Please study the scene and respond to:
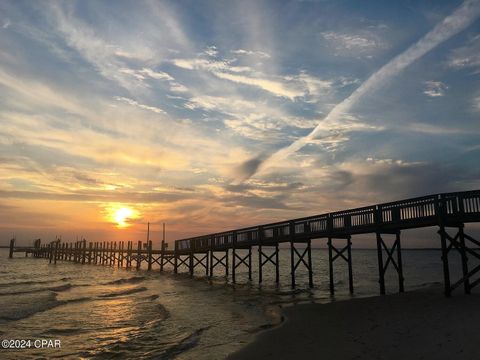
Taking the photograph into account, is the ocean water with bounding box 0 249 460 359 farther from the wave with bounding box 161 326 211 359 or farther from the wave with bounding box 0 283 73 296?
the wave with bounding box 0 283 73 296

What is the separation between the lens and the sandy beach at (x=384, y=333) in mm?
8562

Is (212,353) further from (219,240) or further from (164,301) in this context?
(219,240)

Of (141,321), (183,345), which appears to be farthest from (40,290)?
(183,345)

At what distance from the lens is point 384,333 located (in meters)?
10.5

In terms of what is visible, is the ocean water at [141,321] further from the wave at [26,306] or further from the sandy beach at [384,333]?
the sandy beach at [384,333]

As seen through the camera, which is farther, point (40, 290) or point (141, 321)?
point (40, 290)

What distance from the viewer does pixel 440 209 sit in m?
15.2

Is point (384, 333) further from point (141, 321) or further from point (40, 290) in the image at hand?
point (40, 290)

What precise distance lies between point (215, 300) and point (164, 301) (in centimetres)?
321

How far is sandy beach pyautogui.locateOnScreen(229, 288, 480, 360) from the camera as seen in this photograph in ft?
28.1

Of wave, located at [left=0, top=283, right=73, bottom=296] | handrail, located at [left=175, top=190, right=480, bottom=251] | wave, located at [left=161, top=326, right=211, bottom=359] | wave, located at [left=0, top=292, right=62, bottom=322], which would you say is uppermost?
handrail, located at [left=175, top=190, right=480, bottom=251]

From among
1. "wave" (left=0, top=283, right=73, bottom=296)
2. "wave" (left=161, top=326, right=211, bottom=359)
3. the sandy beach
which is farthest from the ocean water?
the sandy beach

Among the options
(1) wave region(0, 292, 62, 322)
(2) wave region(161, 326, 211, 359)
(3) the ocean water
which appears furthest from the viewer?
(1) wave region(0, 292, 62, 322)

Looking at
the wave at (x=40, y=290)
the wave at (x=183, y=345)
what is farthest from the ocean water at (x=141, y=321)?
the wave at (x=40, y=290)
